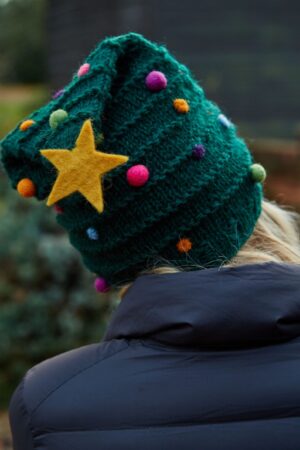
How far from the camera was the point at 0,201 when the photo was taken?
275 inches

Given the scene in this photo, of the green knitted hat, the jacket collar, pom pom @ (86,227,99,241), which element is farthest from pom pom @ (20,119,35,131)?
the jacket collar

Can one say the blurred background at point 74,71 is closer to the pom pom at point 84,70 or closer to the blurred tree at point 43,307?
the blurred tree at point 43,307

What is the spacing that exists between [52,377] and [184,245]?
43 cm

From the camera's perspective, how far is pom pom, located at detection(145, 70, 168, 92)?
69.2 inches

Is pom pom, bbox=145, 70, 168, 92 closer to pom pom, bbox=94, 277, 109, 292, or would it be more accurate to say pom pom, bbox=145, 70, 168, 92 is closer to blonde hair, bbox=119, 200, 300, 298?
blonde hair, bbox=119, 200, 300, 298

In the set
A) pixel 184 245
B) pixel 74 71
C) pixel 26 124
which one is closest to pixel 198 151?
pixel 184 245

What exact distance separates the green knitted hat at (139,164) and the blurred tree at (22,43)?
2047 cm

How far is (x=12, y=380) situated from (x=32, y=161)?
3680mm

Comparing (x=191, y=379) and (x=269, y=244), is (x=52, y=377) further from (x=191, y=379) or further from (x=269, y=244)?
(x=269, y=244)

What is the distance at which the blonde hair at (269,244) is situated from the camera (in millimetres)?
1801

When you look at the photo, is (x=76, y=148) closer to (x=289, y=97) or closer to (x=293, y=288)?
(x=293, y=288)

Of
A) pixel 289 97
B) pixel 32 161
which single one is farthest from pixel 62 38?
pixel 32 161

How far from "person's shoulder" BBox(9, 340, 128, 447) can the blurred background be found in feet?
4.85

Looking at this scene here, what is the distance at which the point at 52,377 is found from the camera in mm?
1597
